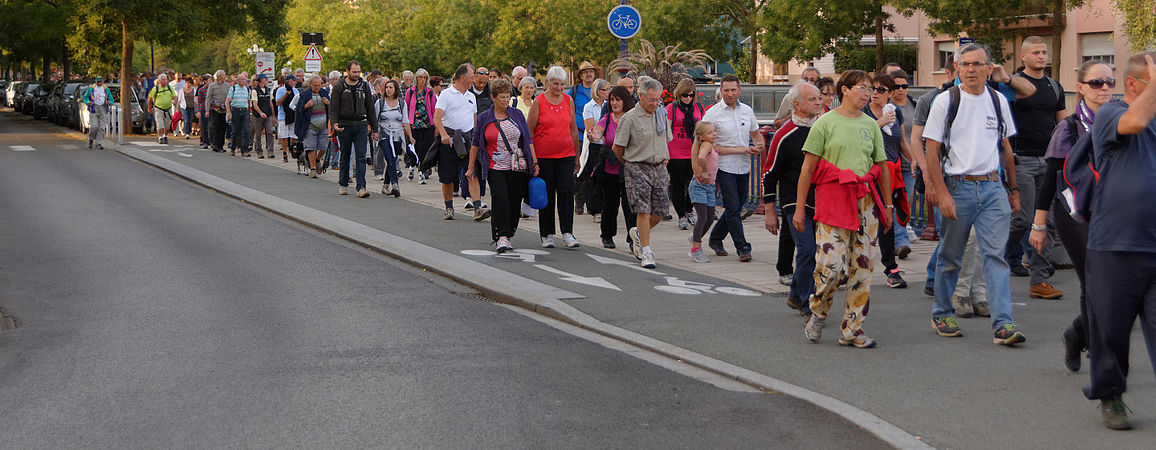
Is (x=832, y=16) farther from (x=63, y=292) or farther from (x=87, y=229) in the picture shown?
(x=63, y=292)

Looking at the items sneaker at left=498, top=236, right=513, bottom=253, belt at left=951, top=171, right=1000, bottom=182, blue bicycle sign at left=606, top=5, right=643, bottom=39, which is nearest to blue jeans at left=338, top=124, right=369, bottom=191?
blue bicycle sign at left=606, top=5, right=643, bottom=39

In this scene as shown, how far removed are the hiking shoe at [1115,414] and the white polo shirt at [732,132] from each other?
6098 millimetres

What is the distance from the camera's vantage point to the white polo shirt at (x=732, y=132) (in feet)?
38.7

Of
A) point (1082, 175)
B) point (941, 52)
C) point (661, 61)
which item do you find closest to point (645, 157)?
point (1082, 175)

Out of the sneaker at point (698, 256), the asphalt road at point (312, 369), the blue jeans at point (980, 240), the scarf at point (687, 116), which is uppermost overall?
the scarf at point (687, 116)

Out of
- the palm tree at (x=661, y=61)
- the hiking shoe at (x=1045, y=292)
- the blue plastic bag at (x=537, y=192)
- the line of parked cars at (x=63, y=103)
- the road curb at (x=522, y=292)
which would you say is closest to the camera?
the road curb at (x=522, y=292)

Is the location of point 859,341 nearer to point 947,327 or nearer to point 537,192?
point 947,327

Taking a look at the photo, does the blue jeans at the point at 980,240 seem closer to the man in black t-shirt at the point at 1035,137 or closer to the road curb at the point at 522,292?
the road curb at the point at 522,292

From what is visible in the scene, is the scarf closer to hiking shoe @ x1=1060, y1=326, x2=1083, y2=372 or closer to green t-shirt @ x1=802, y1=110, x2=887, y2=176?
green t-shirt @ x1=802, y1=110, x2=887, y2=176

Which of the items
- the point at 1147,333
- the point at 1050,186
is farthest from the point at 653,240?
the point at 1147,333

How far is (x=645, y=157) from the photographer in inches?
460

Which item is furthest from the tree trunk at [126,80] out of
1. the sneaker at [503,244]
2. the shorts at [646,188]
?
the shorts at [646,188]

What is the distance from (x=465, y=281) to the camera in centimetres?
1062

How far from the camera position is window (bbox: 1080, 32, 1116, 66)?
4166 centimetres
